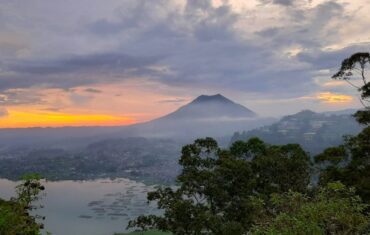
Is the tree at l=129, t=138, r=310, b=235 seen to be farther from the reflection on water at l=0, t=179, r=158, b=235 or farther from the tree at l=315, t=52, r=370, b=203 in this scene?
the reflection on water at l=0, t=179, r=158, b=235

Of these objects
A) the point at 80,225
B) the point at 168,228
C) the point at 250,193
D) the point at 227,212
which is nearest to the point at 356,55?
the point at 250,193

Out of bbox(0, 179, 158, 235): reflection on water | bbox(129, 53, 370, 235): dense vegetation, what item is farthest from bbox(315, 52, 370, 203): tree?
bbox(0, 179, 158, 235): reflection on water

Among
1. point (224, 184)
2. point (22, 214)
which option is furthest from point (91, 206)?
point (22, 214)

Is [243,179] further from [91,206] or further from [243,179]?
[91,206]

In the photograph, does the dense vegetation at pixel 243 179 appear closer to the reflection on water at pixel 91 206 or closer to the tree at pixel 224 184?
the tree at pixel 224 184

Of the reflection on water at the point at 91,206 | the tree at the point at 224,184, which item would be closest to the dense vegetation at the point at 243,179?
the tree at the point at 224,184

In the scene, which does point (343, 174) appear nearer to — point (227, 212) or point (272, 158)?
point (272, 158)
